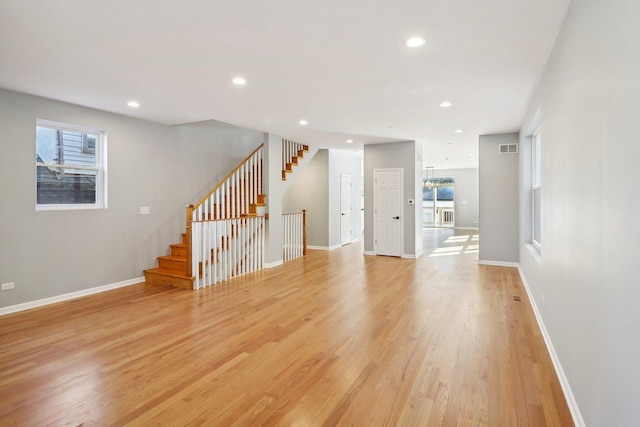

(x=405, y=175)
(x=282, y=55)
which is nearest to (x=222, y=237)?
(x=282, y=55)

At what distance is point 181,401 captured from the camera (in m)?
2.23

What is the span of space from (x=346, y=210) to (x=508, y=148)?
15.3ft

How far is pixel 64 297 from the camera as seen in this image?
15.1ft

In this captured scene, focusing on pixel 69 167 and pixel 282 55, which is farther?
pixel 69 167

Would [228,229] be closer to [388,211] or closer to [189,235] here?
[189,235]

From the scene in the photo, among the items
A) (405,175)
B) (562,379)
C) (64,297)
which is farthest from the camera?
(405,175)

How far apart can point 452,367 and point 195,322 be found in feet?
8.78

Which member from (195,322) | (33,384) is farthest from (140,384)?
(195,322)

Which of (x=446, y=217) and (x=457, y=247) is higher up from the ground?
(x=446, y=217)

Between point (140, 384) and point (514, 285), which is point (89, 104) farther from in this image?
point (514, 285)

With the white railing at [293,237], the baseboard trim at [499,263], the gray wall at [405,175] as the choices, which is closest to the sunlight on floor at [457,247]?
the gray wall at [405,175]

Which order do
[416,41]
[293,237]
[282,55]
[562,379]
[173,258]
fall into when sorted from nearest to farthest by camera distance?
[562,379] < [416,41] < [282,55] < [173,258] < [293,237]

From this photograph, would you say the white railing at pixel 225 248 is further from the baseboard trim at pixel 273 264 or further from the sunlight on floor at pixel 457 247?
the sunlight on floor at pixel 457 247

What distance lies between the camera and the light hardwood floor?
212cm
